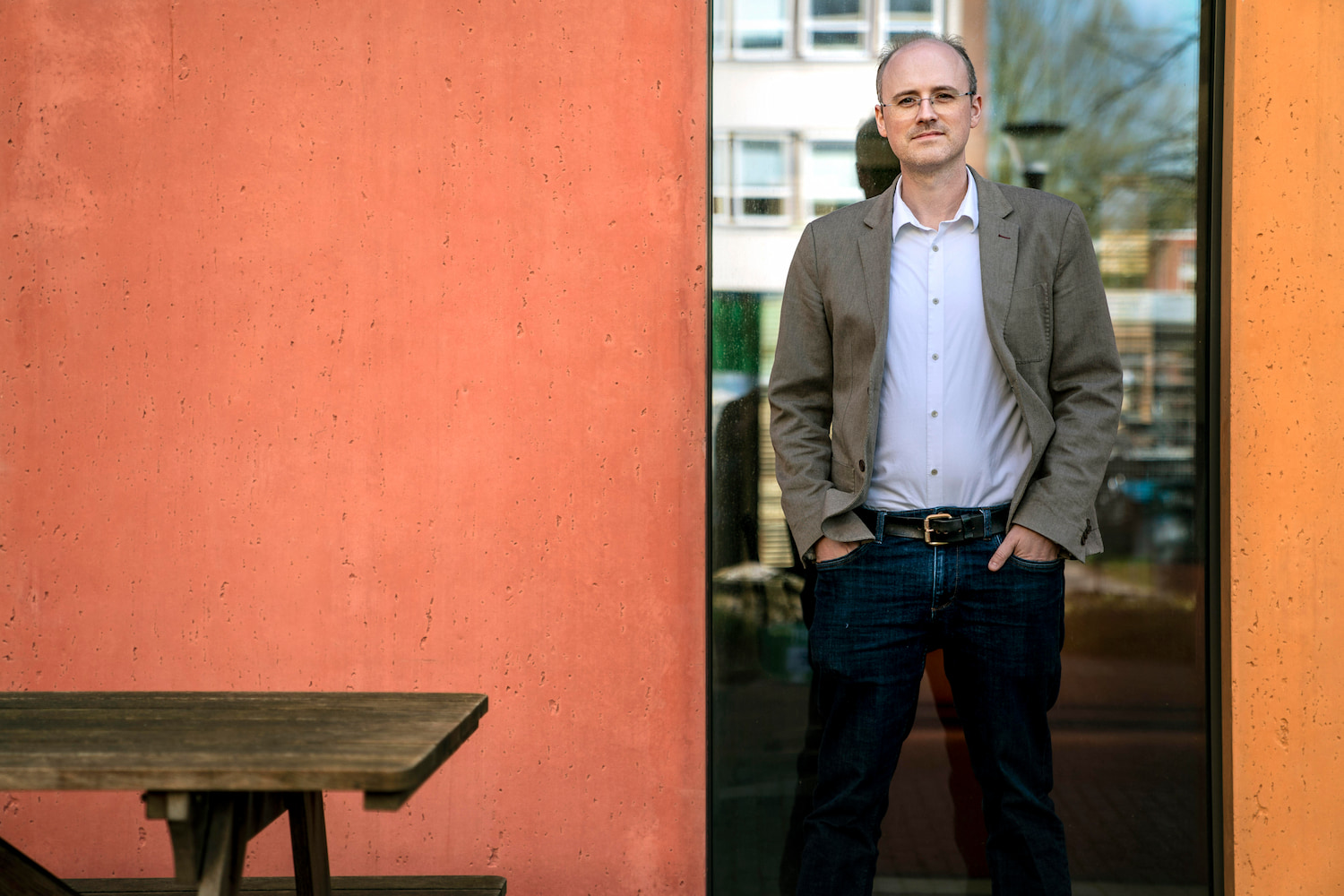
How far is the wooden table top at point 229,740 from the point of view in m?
1.51

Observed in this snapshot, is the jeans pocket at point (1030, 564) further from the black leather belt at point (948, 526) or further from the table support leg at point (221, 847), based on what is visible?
the table support leg at point (221, 847)

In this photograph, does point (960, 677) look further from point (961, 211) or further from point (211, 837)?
point (211, 837)

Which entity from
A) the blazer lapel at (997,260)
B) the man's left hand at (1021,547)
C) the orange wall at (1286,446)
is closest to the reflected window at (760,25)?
the blazer lapel at (997,260)

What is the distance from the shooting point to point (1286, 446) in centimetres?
280

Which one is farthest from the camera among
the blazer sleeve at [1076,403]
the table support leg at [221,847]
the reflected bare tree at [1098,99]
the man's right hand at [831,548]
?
the reflected bare tree at [1098,99]

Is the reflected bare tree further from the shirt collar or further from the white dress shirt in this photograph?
the white dress shirt

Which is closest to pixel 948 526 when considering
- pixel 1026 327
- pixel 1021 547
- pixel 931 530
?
pixel 931 530

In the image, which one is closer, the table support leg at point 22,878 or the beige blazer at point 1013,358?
the table support leg at point 22,878

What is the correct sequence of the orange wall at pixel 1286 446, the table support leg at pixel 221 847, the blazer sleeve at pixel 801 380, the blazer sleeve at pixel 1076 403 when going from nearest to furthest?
the table support leg at pixel 221 847 → the blazer sleeve at pixel 1076 403 → the blazer sleeve at pixel 801 380 → the orange wall at pixel 1286 446

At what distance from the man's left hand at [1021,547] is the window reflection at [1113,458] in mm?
766

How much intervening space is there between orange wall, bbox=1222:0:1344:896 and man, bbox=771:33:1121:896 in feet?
2.58

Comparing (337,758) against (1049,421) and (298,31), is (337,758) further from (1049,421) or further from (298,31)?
(298,31)

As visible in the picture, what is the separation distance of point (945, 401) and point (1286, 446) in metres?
1.18

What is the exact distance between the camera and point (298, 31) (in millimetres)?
2930
